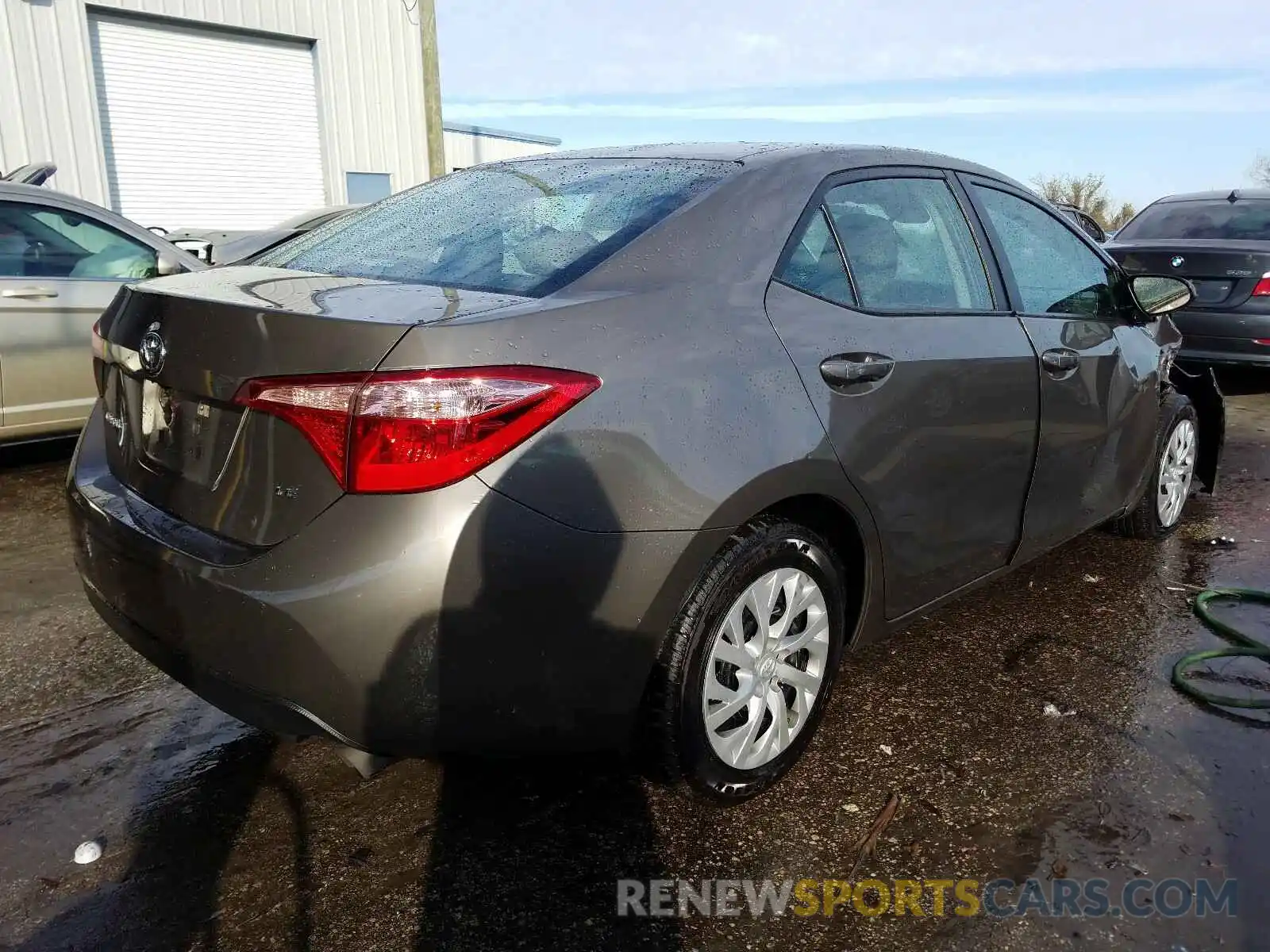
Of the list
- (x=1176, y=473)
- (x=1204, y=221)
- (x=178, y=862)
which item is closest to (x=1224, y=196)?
(x=1204, y=221)

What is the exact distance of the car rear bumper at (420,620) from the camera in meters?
1.88

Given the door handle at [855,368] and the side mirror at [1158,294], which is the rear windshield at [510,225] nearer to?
the door handle at [855,368]

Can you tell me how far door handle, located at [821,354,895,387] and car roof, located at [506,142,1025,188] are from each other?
57cm

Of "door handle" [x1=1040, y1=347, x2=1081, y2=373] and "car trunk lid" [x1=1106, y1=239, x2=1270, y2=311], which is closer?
"door handle" [x1=1040, y1=347, x2=1081, y2=373]

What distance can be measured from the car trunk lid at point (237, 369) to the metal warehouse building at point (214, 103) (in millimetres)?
11192

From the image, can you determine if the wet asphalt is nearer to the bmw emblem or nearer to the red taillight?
the red taillight

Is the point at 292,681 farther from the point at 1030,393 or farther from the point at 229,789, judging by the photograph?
the point at 1030,393

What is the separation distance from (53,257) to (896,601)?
4.96 m

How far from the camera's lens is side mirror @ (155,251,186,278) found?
473 cm

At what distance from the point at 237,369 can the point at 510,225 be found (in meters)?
0.82

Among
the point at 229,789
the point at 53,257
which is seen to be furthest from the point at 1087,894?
the point at 53,257

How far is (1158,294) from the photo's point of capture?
13.2ft

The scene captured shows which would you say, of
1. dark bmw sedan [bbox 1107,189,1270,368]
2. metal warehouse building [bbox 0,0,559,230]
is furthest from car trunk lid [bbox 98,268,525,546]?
metal warehouse building [bbox 0,0,559,230]

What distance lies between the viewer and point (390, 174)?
15.5m
